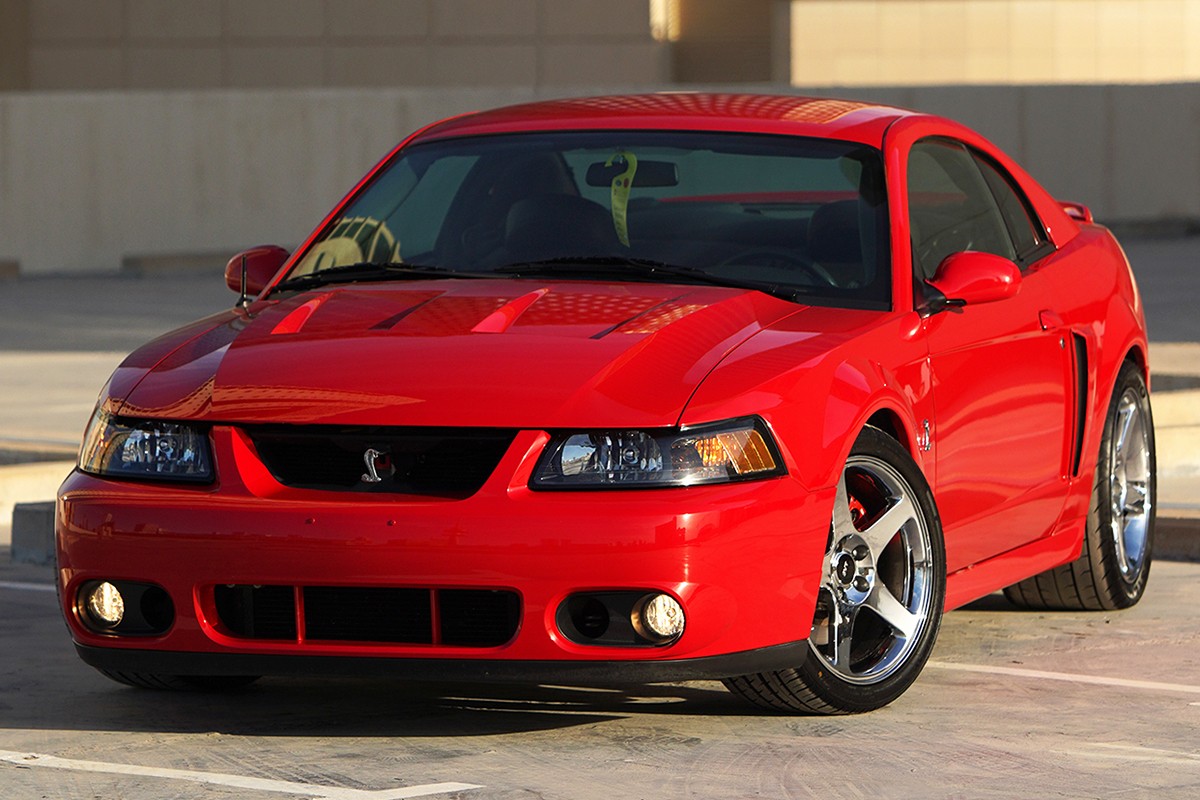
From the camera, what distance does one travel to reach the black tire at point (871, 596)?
5617mm

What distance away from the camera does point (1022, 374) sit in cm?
663

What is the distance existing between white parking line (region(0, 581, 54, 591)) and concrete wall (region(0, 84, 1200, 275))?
15.9 m

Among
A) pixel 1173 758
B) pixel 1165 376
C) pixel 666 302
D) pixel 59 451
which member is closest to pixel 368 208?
pixel 666 302

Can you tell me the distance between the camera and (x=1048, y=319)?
6.88 meters

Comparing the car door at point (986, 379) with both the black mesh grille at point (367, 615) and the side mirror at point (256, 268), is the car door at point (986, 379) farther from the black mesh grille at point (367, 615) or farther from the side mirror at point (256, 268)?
the side mirror at point (256, 268)

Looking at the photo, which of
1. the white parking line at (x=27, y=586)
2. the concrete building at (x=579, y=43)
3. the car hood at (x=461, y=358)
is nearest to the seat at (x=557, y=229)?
the car hood at (x=461, y=358)

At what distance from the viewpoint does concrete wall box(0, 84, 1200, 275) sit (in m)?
23.7

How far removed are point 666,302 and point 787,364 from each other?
0.45 m

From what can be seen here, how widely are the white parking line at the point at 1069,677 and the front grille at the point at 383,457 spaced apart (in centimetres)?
182

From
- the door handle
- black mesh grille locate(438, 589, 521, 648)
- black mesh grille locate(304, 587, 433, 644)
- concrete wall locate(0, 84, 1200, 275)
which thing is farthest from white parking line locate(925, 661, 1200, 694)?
concrete wall locate(0, 84, 1200, 275)

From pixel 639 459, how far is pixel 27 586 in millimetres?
3466

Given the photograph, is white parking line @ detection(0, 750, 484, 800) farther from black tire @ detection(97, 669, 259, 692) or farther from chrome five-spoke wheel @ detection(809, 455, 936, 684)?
chrome five-spoke wheel @ detection(809, 455, 936, 684)

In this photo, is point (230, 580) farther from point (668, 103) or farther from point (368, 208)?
point (668, 103)

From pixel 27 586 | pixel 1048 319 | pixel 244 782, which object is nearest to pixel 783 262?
pixel 1048 319
